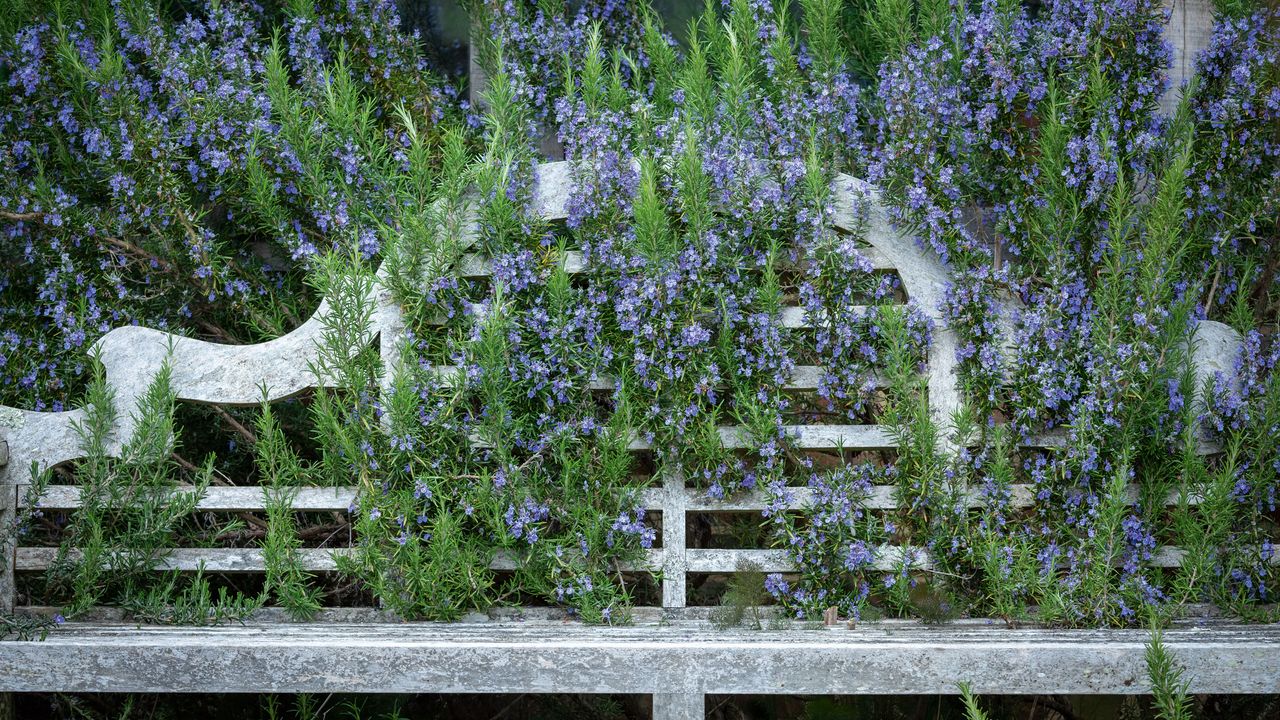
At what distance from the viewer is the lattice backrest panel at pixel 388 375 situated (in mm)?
3199

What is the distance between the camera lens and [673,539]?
3207 millimetres

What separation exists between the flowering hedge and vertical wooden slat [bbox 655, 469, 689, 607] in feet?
0.26

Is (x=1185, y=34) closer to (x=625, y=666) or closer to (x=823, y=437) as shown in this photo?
(x=823, y=437)

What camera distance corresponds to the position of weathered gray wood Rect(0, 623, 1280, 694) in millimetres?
2447

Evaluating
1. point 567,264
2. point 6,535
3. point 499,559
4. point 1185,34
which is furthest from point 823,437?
point 6,535

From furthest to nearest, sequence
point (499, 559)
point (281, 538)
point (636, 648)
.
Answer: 1. point (499, 559)
2. point (281, 538)
3. point (636, 648)

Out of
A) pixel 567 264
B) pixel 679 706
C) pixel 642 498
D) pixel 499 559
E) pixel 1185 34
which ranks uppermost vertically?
pixel 1185 34

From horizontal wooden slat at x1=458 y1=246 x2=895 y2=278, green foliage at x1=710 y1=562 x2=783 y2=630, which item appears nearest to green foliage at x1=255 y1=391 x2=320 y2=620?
horizontal wooden slat at x1=458 y1=246 x2=895 y2=278

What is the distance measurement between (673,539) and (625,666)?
750mm

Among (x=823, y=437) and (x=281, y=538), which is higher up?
(x=823, y=437)

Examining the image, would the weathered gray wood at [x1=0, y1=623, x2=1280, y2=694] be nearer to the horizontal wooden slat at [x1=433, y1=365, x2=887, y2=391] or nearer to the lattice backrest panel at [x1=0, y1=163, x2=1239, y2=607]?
the lattice backrest panel at [x1=0, y1=163, x2=1239, y2=607]

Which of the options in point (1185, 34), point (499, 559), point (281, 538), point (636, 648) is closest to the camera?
point (636, 648)

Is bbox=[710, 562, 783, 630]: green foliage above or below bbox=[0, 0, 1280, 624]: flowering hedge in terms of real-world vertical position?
below

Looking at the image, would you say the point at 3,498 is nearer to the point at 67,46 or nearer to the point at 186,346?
the point at 186,346
